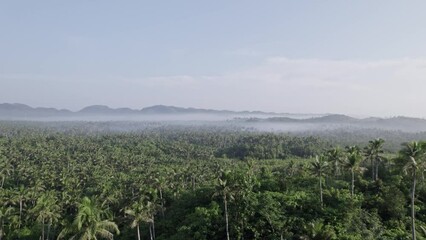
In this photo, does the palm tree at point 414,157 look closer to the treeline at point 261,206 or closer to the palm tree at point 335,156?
the treeline at point 261,206

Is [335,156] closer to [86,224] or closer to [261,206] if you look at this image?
[261,206]

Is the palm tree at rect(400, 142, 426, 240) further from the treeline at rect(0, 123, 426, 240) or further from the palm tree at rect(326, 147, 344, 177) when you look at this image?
the palm tree at rect(326, 147, 344, 177)

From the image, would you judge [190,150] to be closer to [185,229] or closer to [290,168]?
[290,168]

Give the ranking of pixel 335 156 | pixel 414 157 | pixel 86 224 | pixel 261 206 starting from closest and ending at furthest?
pixel 86 224 → pixel 414 157 → pixel 261 206 → pixel 335 156

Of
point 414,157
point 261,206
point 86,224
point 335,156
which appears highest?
point 414,157

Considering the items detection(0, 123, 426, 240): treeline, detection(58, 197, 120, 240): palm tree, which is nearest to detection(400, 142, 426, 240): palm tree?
detection(0, 123, 426, 240): treeline

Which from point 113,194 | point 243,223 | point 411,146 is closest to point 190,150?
point 113,194

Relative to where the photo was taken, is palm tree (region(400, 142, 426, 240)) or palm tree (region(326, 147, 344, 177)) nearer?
palm tree (region(400, 142, 426, 240))

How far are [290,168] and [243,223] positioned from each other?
3725 cm

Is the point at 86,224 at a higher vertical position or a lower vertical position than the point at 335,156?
lower

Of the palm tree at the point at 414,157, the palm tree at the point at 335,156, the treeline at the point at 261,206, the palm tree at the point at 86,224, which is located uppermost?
the palm tree at the point at 414,157

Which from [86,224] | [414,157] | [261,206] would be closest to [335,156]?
[261,206]

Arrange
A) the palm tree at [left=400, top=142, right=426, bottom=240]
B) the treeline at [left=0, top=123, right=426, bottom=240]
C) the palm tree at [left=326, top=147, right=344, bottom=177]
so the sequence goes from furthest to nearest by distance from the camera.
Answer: the palm tree at [left=326, top=147, right=344, bottom=177], the treeline at [left=0, top=123, right=426, bottom=240], the palm tree at [left=400, top=142, right=426, bottom=240]

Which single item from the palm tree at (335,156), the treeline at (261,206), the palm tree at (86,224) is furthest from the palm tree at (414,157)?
the palm tree at (86,224)
